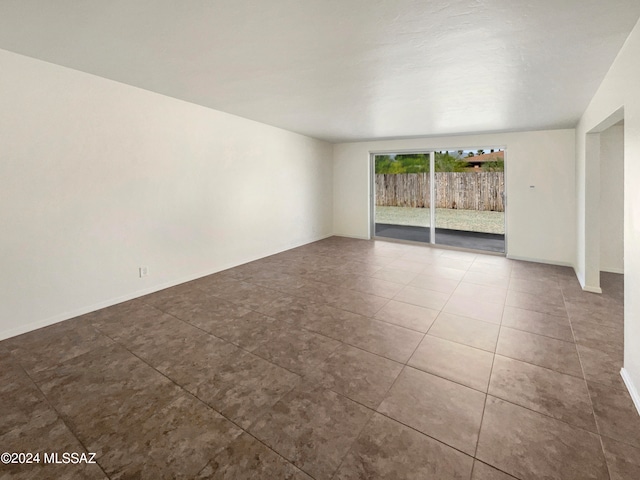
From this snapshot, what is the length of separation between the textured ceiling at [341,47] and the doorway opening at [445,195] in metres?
2.32

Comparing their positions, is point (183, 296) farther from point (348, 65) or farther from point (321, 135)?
point (321, 135)

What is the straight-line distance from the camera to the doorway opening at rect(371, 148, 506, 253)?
614 cm

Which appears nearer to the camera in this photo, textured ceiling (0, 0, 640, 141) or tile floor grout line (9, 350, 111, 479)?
tile floor grout line (9, 350, 111, 479)

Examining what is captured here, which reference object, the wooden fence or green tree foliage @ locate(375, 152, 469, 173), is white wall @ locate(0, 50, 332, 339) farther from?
the wooden fence

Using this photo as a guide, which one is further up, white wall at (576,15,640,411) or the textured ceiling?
the textured ceiling

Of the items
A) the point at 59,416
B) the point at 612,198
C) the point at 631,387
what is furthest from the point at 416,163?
the point at 59,416

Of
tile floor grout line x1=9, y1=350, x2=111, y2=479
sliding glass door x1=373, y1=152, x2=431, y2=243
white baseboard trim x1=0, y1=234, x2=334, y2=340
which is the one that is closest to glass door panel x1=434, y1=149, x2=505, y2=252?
sliding glass door x1=373, y1=152, x2=431, y2=243

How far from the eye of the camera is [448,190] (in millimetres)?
6605

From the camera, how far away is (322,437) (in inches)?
64.6

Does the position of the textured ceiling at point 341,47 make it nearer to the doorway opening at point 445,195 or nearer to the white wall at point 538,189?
the white wall at point 538,189

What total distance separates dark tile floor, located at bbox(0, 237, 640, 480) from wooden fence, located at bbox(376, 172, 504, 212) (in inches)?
→ 121

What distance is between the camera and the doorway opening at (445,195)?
614 centimetres

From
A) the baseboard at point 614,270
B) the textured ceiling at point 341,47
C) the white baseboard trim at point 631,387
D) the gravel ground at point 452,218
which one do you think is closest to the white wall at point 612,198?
the baseboard at point 614,270

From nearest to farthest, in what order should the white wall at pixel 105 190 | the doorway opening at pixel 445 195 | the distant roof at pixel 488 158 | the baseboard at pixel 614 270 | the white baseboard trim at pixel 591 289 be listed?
1. the white wall at pixel 105 190
2. the white baseboard trim at pixel 591 289
3. the baseboard at pixel 614 270
4. the distant roof at pixel 488 158
5. the doorway opening at pixel 445 195
